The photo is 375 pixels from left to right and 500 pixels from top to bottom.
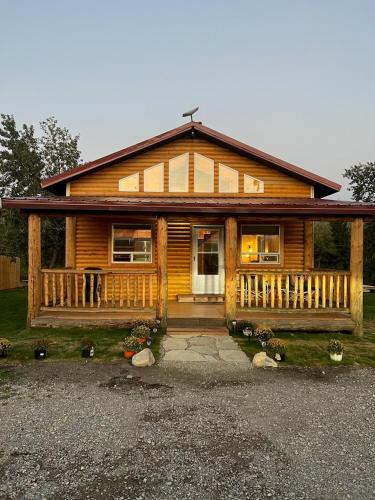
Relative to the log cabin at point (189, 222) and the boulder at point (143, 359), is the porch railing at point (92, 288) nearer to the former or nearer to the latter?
the log cabin at point (189, 222)

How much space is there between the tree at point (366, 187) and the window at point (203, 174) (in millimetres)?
20027

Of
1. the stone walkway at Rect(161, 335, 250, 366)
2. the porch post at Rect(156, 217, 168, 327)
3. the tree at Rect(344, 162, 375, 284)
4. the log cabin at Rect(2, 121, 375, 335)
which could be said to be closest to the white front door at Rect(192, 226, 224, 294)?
the log cabin at Rect(2, 121, 375, 335)

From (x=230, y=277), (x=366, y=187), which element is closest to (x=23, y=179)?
(x=230, y=277)

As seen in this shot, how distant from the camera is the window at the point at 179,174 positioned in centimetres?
1079

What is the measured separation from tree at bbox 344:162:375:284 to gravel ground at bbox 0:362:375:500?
941 inches

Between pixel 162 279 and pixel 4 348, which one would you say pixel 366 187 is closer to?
pixel 162 279

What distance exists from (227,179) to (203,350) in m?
6.29

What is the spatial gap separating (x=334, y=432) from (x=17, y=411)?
3.66 metres

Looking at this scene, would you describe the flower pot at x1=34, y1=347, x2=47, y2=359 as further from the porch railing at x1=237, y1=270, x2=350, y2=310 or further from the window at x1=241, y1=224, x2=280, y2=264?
the window at x1=241, y1=224, x2=280, y2=264

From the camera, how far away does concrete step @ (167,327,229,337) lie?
300 inches

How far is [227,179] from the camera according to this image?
10.9 metres

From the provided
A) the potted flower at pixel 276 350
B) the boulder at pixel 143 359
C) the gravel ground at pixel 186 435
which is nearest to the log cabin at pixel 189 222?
the potted flower at pixel 276 350

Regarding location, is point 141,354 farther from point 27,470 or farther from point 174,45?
point 174,45

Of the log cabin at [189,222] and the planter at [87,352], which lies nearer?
the planter at [87,352]
